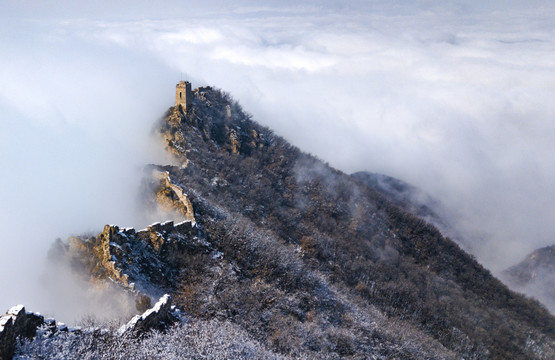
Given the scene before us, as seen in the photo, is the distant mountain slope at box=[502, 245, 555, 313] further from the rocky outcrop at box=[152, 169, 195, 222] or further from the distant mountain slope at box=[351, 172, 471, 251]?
the rocky outcrop at box=[152, 169, 195, 222]

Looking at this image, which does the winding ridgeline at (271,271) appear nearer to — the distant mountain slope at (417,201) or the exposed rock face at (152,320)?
the exposed rock face at (152,320)

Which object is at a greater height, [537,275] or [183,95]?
[183,95]

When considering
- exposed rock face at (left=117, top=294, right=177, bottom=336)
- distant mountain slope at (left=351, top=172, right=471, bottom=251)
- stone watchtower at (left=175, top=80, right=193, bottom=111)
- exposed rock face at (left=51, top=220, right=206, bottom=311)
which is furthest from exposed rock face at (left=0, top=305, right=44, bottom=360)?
distant mountain slope at (left=351, top=172, right=471, bottom=251)

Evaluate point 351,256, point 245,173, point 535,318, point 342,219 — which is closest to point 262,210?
point 245,173

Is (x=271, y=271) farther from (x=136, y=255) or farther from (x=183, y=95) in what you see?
(x=183, y=95)

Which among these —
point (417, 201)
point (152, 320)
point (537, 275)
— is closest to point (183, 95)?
point (152, 320)
